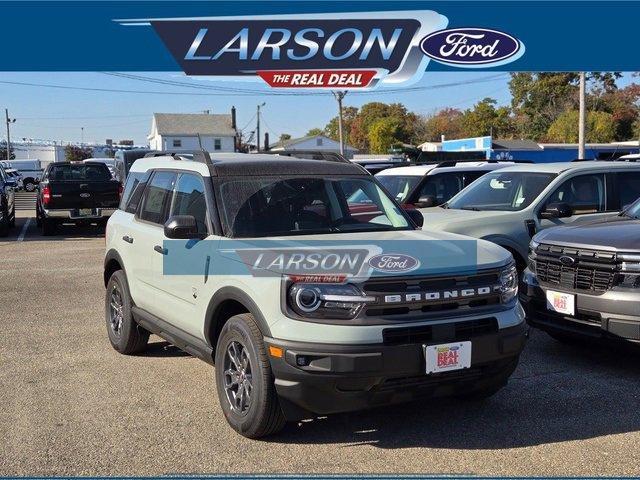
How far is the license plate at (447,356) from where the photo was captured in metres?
4.35

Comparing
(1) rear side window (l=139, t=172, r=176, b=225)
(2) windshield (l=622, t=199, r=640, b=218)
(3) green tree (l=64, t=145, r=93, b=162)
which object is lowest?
(2) windshield (l=622, t=199, r=640, b=218)

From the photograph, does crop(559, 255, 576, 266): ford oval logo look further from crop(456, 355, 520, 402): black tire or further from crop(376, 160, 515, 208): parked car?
crop(376, 160, 515, 208): parked car

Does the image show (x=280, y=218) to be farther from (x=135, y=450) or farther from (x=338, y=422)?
(x=135, y=450)

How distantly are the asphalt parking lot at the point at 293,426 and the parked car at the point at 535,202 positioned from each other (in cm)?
197

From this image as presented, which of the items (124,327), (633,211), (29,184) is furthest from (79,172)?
(29,184)

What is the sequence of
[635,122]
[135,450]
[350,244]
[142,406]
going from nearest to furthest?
[135,450], [350,244], [142,406], [635,122]

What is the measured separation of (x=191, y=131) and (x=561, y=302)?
75.7 m

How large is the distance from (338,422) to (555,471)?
4.78 feet

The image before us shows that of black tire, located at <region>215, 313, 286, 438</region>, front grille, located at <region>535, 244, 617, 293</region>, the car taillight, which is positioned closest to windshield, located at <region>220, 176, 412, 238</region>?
black tire, located at <region>215, 313, 286, 438</region>

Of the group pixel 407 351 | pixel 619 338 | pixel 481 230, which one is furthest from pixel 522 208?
pixel 407 351

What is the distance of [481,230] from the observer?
8.73 m

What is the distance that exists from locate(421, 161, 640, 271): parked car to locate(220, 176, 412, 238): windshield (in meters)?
2.95

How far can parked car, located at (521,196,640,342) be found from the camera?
5684 millimetres

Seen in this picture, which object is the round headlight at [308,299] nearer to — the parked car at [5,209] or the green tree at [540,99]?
the parked car at [5,209]
